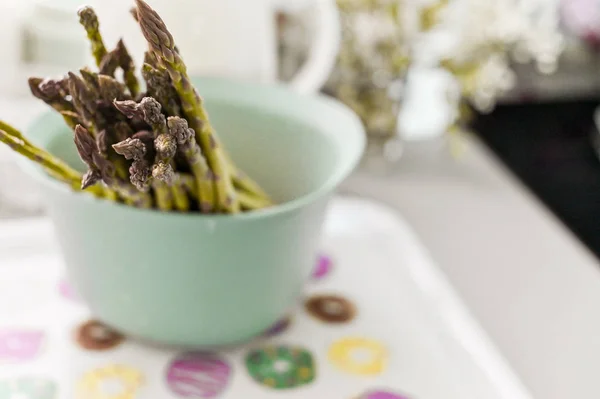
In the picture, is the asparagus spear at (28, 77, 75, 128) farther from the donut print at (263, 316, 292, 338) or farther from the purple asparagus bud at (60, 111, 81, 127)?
the donut print at (263, 316, 292, 338)

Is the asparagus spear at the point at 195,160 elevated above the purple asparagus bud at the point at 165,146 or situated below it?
above

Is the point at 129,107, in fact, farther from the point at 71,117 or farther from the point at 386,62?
the point at 386,62

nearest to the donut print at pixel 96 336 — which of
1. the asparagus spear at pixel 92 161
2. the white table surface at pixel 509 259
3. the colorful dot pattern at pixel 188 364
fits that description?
the colorful dot pattern at pixel 188 364

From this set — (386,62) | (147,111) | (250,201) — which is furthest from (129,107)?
(386,62)

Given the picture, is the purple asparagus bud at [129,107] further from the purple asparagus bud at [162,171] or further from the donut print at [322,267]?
the donut print at [322,267]

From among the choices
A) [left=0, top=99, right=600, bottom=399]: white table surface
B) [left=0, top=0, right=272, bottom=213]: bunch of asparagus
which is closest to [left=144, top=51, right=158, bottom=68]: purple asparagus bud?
[left=0, top=0, right=272, bottom=213]: bunch of asparagus

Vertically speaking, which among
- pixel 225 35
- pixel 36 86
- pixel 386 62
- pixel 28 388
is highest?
pixel 386 62
